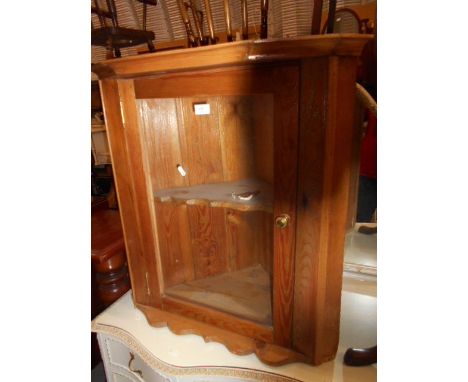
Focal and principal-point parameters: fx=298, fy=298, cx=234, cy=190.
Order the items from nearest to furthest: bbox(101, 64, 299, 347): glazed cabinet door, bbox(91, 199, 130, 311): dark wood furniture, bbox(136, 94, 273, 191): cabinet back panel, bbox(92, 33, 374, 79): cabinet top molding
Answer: bbox(92, 33, 374, 79): cabinet top molding → bbox(101, 64, 299, 347): glazed cabinet door → bbox(136, 94, 273, 191): cabinet back panel → bbox(91, 199, 130, 311): dark wood furniture

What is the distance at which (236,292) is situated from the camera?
2.79 ft

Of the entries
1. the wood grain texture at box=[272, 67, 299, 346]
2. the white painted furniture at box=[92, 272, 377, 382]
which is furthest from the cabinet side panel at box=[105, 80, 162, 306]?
the wood grain texture at box=[272, 67, 299, 346]

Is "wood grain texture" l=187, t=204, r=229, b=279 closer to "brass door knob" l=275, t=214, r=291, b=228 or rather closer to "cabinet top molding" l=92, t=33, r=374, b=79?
"brass door knob" l=275, t=214, r=291, b=228

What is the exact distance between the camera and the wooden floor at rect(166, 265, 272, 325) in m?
0.77

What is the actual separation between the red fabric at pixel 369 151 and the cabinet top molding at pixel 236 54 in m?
0.26

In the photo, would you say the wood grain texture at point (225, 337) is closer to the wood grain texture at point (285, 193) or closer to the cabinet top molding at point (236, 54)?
the wood grain texture at point (285, 193)

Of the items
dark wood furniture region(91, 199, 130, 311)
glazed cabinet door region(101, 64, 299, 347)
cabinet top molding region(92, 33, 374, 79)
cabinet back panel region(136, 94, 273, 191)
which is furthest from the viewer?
dark wood furniture region(91, 199, 130, 311)

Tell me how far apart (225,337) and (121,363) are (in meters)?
0.41

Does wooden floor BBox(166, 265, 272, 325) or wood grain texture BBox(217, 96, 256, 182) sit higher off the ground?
wood grain texture BBox(217, 96, 256, 182)

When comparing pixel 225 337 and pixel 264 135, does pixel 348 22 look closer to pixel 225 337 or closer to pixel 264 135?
pixel 264 135

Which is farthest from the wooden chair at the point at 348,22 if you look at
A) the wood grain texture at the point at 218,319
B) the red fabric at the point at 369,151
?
the wood grain texture at the point at 218,319
